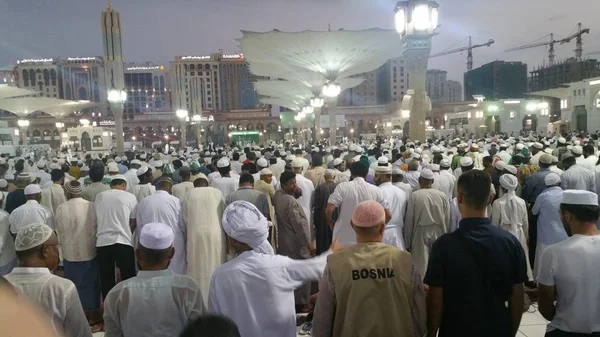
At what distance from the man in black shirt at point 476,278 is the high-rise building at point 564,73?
81926 mm

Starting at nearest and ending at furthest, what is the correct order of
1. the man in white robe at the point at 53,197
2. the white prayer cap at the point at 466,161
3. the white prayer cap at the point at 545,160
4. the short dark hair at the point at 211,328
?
the short dark hair at the point at 211,328 → the white prayer cap at the point at 545,160 → the man in white robe at the point at 53,197 → the white prayer cap at the point at 466,161

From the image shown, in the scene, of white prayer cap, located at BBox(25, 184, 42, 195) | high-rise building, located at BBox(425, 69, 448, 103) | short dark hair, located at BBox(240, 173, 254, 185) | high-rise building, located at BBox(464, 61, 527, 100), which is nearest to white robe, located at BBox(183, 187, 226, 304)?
short dark hair, located at BBox(240, 173, 254, 185)

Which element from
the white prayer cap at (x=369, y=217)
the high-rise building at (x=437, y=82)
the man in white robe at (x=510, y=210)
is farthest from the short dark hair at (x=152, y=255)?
the high-rise building at (x=437, y=82)

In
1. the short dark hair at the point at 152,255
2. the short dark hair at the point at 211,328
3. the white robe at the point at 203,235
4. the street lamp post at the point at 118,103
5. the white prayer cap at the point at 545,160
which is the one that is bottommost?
the white robe at the point at 203,235

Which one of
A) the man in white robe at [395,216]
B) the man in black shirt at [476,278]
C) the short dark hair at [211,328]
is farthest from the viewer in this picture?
the man in white robe at [395,216]

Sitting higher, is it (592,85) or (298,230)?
(592,85)

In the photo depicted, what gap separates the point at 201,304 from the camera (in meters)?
2.57

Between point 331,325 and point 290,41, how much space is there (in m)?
19.0

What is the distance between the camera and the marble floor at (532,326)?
4340 millimetres

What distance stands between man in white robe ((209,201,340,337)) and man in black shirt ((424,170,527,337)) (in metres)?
0.73

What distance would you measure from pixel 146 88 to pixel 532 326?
10804 centimetres

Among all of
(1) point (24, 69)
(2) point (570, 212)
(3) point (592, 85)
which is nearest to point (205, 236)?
(2) point (570, 212)

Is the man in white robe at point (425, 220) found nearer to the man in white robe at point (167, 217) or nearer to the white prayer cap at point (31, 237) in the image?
the man in white robe at point (167, 217)

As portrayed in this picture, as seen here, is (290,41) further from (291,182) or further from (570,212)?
(570,212)
